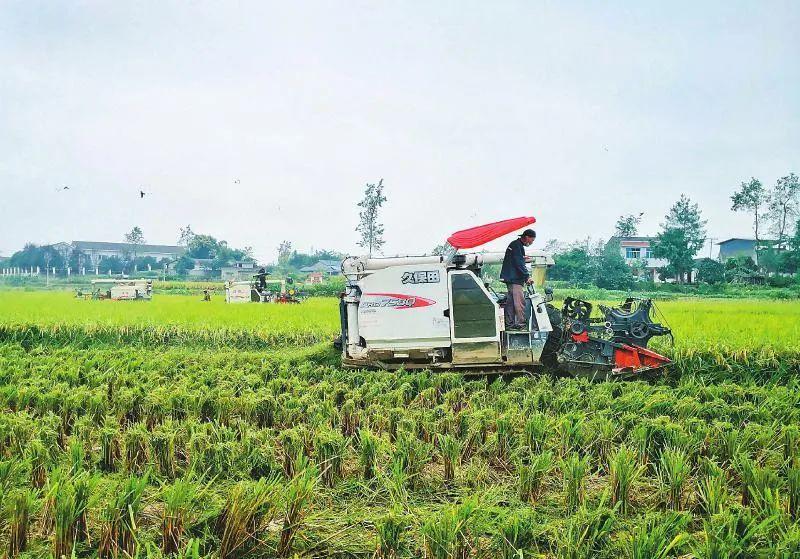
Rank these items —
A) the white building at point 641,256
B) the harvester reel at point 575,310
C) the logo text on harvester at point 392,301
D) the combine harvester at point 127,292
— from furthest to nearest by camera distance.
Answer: the white building at point 641,256 → the combine harvester at point 127,292 → the harvester reel at point 575,310 → the logo text on harvester at point 392,301

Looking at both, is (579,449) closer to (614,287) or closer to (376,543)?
(376,543)

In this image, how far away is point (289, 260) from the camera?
189 ft

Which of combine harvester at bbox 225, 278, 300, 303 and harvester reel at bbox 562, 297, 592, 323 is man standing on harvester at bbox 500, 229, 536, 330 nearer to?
harvester reel at bbox 562, 297, 592, 323

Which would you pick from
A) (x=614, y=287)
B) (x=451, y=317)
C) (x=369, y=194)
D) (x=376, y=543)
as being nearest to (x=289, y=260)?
(x=369, y=194)

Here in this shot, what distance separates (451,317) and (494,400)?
5.89ft

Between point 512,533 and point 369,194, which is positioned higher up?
point 369,194

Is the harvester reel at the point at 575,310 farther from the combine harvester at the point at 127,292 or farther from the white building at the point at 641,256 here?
the white building at the point at 641,256

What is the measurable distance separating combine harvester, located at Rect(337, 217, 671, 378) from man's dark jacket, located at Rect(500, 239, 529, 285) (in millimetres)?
350

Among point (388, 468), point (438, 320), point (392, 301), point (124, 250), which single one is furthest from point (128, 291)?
point (124, 250)

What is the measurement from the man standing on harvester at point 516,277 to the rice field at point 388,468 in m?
0.94

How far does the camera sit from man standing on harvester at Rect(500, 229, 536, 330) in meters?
8.14

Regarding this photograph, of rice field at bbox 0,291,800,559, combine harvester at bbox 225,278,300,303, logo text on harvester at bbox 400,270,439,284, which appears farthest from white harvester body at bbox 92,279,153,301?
logo text on harvester at bbox 400,270,439,284

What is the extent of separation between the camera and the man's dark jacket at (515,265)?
8.13m

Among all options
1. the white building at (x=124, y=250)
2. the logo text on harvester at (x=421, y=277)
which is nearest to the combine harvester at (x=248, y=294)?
the logo text on harvester at (x=421, y=277)
